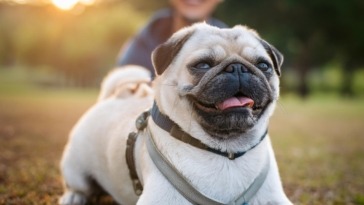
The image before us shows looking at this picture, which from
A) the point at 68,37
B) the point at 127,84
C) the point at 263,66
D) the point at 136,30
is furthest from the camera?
the point at 68,37

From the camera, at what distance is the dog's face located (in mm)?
3365

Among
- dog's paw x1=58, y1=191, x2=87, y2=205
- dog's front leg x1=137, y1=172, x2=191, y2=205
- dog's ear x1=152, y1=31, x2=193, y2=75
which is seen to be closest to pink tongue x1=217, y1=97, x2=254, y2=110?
dog's ear x1=152, y1=31, x2=193, y2=75

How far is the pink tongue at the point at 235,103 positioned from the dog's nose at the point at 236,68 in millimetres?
183

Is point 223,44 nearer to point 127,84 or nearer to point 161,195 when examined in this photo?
point 161,195

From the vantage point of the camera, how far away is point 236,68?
341cm

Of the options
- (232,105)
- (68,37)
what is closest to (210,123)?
(232,105)

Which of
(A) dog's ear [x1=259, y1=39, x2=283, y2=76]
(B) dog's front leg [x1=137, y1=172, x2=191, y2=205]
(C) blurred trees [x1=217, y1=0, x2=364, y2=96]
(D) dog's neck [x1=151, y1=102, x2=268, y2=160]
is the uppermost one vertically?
(A) dog's ear [x1=259, y1=39, x2=283, y2=76]

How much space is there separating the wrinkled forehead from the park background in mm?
618

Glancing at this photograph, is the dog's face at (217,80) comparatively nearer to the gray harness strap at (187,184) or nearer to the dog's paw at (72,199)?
the gray harness strap at (187,184)

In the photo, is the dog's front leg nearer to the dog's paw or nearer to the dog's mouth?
the dog's mouth

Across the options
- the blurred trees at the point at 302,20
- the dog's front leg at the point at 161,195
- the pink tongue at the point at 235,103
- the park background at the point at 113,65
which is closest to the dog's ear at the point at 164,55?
the pink tongue at the point at 235,103

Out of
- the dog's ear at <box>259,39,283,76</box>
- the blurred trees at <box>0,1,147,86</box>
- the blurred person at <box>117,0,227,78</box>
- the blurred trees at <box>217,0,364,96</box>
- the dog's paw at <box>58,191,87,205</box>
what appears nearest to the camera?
the dog's ear at <box>259,39,283,76</box>

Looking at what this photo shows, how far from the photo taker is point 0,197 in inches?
201

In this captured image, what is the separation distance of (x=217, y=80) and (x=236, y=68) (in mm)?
156
